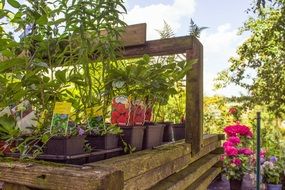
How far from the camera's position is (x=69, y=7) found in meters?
1.16

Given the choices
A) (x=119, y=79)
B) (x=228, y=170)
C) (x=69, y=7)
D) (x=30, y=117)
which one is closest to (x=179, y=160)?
(x=119, y=79)

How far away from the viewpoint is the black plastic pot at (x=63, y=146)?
1.02m

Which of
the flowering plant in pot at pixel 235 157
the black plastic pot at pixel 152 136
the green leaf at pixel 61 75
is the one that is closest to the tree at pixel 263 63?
the flowering plant in pot at pixel 235 157

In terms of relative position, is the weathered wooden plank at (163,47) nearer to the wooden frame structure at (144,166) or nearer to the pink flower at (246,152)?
the wooden frame structure at (144,166)

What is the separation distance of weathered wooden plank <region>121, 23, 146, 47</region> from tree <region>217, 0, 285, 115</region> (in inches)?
179

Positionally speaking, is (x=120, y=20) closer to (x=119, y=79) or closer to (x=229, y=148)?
(x=119, y=79)

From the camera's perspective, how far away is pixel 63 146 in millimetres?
1016

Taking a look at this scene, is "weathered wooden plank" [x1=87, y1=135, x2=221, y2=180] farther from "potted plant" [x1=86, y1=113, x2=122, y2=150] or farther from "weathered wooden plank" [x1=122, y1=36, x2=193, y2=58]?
"weathered wooden plank" [x1=122, y1=36, x2=193, y2=58]

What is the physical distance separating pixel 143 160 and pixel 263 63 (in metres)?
6.22

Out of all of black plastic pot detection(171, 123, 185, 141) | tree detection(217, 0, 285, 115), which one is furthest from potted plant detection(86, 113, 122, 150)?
tree detection(217, 0, 285, 115)

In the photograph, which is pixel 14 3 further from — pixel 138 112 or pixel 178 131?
pixel 178 131

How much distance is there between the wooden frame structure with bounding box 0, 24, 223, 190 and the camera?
2.57 ft

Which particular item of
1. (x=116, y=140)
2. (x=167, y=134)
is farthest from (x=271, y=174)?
(x=116, y=140)

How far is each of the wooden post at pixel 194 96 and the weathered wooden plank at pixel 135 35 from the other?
25 cm
